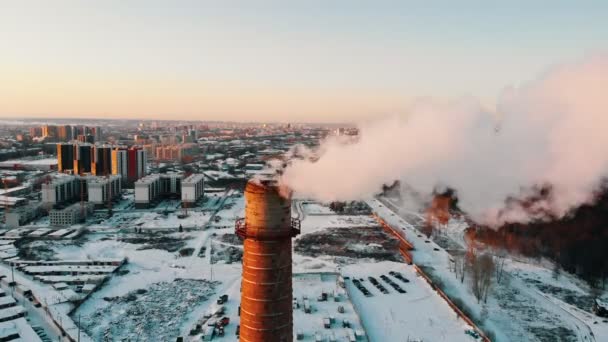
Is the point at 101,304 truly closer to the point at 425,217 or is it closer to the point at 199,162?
the point at 425,217

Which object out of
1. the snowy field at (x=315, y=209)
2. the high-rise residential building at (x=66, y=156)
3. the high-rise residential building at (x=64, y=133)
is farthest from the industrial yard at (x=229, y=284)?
the high-rise residential building at (x=64, y=133)

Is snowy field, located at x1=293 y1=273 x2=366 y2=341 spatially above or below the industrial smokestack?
below

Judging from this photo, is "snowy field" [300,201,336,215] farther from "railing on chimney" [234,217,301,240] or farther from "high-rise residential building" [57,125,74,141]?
"high-rise residential building" [57,125,74,141]

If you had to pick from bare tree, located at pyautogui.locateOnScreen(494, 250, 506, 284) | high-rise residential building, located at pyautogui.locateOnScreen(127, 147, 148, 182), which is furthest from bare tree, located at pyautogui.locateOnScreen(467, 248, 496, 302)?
high-rise residential building, located at pyautogui.locateOnScreen(127, 147, 148, 182)

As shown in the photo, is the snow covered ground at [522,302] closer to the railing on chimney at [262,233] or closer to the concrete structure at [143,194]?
the railing on chimney at [262,233]

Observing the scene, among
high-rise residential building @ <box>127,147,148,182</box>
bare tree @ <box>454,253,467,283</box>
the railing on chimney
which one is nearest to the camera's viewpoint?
the railing on chimney

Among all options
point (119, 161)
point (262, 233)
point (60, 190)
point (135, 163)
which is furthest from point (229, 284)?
point (135, 163)

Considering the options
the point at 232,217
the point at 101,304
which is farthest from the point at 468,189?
the point at 232,217

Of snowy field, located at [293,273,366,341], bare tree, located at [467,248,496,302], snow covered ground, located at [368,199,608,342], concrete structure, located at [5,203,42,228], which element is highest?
bare tree, located at [467,248,496,302]

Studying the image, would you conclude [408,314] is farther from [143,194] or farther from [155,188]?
[155,188]
